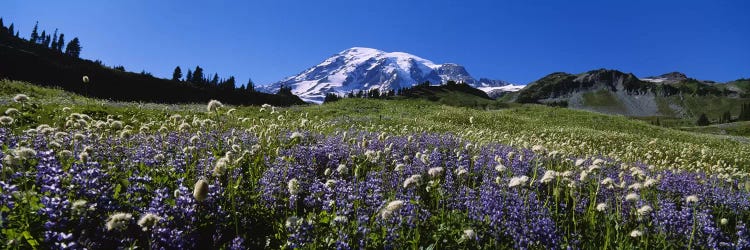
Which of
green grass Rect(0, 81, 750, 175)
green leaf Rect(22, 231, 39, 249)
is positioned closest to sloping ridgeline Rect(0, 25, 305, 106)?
green grass Rect(0, 81, 750, 175)

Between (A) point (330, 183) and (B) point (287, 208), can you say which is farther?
(B) point (287, 208)

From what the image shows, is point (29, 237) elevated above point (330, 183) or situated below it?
below

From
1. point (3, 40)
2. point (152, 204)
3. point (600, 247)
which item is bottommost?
point (600, 247)

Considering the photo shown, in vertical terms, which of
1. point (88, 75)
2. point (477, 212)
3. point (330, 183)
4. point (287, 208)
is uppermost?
point (88, 75)

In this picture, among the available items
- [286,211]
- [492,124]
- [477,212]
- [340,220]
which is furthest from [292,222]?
[492,124]

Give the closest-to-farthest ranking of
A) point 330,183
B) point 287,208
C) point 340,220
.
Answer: point 340,220, point 330,183, point 287,208

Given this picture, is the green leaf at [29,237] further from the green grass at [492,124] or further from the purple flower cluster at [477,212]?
the green grass at [492,124]

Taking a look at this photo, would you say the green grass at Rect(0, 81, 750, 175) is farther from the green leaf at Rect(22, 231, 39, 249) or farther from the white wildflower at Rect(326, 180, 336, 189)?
the green leaf at Rect(22, 231, 39, 249)

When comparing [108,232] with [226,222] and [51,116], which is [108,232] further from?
[51,116]

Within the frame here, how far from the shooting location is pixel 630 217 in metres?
5.73

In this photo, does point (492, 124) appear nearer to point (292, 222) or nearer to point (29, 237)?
point (292, 222)

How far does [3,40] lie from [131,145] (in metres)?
159

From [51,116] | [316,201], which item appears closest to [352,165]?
[316,201]

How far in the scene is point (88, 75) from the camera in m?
91.3
